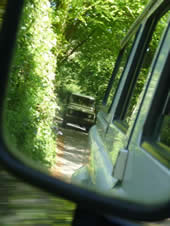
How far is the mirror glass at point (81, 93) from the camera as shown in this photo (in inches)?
66.6

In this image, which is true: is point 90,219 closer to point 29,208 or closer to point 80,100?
point 29,208

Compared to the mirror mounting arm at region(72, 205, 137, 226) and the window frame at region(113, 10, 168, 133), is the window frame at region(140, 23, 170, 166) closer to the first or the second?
the mirror mounting arm at region(72, 205, 137, 226)

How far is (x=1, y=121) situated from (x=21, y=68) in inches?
200

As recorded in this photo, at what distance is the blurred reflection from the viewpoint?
163 cm

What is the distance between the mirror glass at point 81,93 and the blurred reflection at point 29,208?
15 cm

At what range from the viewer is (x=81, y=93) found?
24.4ft

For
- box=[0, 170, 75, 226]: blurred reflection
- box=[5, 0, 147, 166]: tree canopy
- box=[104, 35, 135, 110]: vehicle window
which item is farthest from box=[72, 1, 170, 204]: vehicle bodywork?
box=[104, 35, 135, 110]: vehicle window

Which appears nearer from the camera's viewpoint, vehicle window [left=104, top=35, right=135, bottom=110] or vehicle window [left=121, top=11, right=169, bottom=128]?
vehicle window [left=121, top=11, right=169, bottom=128]

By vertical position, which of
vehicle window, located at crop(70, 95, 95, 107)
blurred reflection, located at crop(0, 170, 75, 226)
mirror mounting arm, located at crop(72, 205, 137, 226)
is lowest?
vehicle window, located at crop(70, 95, 95, 107)

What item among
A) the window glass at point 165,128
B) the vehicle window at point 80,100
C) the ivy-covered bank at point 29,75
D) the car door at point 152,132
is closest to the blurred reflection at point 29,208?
the car door at point 152,132

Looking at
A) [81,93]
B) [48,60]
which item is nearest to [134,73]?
[81,93]

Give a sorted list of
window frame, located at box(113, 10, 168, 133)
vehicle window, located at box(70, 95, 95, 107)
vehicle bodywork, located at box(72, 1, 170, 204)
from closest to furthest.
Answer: vehicle bodywork, located at box(72, 1, 170, 204)
window frame, located at box(113, 10, 168, 133)
vehicle window, located at box(70, 95, 95, 107)

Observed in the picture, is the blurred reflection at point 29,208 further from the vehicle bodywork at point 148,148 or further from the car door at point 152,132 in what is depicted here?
the car door at point 152,132

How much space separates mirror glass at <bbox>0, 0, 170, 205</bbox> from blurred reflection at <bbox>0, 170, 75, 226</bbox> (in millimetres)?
149
